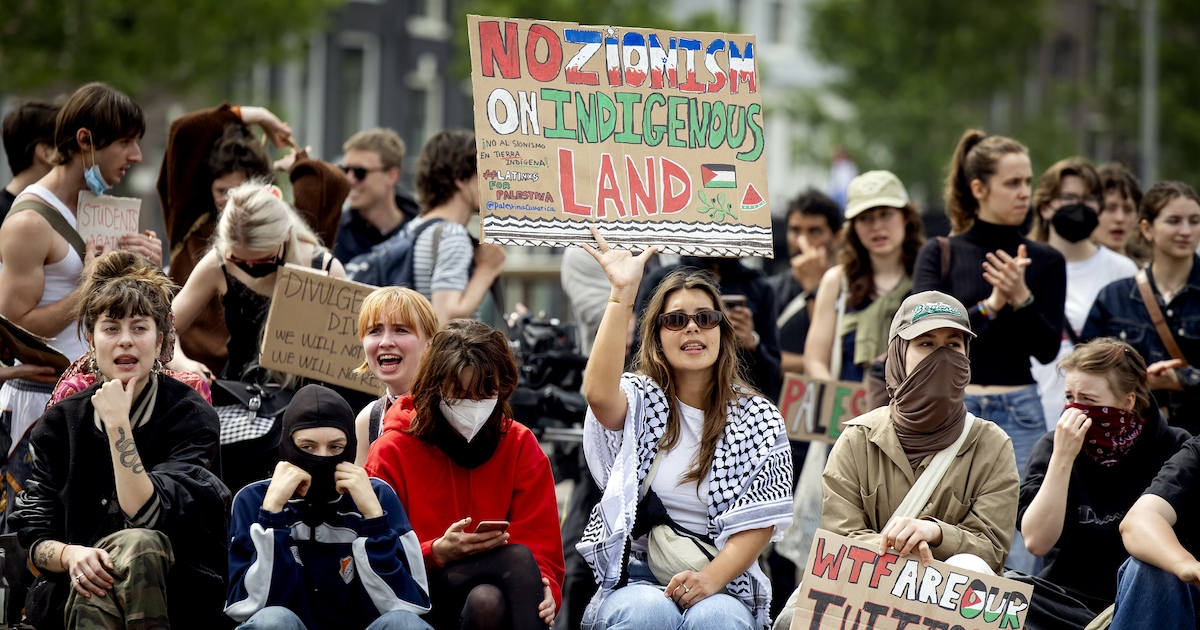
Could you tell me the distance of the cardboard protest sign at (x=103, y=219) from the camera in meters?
5.77

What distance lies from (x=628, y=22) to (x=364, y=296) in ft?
67.8

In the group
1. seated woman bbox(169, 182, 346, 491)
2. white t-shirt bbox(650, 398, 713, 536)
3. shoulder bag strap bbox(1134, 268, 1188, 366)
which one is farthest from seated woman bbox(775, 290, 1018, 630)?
seated woman bbox(169, 182, 346, 491)

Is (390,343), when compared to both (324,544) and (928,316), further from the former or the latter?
(928,316)

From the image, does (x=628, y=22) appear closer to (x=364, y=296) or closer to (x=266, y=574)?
(x=364, y=296)

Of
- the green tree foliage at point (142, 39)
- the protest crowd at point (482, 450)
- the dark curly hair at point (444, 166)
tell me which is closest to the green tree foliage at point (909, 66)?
the green tree foliage at point (142, 39)

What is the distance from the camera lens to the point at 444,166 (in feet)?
22.1

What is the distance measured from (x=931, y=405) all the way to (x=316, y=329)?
2539mm

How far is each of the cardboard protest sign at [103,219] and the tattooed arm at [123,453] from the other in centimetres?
130

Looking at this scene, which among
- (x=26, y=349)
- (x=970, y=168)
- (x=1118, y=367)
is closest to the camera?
(x=1118, y=367)

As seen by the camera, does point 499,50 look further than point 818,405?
No

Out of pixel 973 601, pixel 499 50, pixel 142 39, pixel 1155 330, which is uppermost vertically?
pixel 142 39

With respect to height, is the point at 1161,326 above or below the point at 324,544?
above

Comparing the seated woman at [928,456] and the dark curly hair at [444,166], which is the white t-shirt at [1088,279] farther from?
the dark curly hair at [444,166]

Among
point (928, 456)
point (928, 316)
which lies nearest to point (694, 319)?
point (928, 316)
